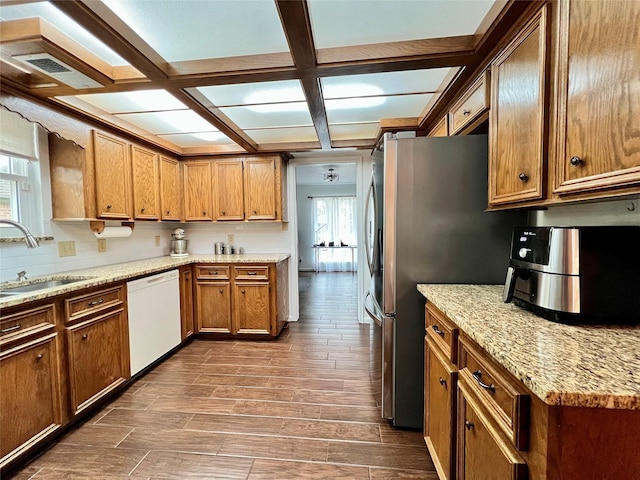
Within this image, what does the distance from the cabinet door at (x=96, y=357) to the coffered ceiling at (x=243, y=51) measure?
1562 mm

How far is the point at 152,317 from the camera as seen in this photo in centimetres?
261

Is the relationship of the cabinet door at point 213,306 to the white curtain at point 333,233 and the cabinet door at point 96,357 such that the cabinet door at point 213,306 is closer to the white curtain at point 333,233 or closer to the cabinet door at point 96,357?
the cabinet door at point 96,357

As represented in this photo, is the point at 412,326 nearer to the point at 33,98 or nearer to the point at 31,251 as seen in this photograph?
the point at 31,251

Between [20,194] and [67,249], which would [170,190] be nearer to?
[67,249]

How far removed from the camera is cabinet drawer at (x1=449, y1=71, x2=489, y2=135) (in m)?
1.54

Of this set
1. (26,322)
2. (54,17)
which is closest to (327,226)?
(26,322)

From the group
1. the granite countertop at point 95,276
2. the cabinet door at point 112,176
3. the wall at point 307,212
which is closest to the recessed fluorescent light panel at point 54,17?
the cabinet door at point 112,176

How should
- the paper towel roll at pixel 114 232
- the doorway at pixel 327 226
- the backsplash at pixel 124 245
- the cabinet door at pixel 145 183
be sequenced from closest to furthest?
1. the backsplash at pixel 124 245
2. the paper towel roll at pixel 114 232
3. the cabinet door at pixel 145 183
4. the doorway at pixel 327 226

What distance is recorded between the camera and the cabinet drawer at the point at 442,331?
1.21 m

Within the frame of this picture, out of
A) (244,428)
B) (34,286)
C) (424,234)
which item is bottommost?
(244,428)

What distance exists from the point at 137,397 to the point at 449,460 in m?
2.17

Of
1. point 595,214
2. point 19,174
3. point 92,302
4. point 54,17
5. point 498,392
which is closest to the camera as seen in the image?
point 498,392

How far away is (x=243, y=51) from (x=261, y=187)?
1.98 m

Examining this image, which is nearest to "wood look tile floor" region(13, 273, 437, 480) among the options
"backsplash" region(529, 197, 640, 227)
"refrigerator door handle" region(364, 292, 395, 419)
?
"refrigerator door handle" region(364, 292, 395, 419)
